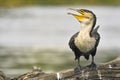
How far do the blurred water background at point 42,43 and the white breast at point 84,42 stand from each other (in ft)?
16.8

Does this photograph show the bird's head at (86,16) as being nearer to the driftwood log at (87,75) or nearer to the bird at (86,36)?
the bird at (86,36)

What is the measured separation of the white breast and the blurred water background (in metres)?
5.12

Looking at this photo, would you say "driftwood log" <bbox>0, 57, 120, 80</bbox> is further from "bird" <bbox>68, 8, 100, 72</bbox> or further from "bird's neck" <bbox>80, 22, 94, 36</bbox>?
"bird's neck" <bbox>80, 22, 94, 36</bbox>

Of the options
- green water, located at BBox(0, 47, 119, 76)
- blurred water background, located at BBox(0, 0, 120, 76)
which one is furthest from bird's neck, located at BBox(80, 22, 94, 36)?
green water, located at BBox(0, 47, 119, 76)

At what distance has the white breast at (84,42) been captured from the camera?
43.2 ft

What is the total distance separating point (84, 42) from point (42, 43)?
774 inches

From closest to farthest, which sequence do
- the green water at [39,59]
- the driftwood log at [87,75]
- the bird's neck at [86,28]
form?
1. the bird's neck at [86,28]
2. the driftwood log at [87,75]
3. the green water at [39,59]

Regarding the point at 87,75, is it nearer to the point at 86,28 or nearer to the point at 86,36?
the point at 86,36

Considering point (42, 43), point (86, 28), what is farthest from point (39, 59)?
point (86, 28)

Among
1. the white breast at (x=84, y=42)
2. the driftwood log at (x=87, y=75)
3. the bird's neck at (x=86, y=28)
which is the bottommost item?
the driftwood log at (x=87, y=75)

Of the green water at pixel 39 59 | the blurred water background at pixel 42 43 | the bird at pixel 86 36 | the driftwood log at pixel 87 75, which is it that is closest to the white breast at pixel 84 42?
the bird at pixel 86 36

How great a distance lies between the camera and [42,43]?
32.8 meters

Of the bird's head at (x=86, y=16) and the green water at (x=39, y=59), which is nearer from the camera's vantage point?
the bird's head at (x=86, y=16)

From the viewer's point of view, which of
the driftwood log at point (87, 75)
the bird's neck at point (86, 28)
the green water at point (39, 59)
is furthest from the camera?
the green water at point (39, 59)
